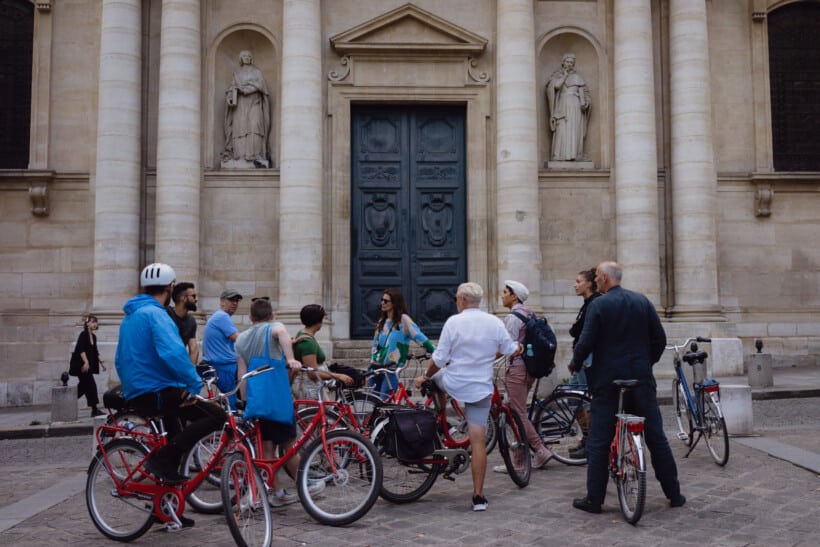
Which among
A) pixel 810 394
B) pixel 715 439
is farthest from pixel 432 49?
pixel 715 439

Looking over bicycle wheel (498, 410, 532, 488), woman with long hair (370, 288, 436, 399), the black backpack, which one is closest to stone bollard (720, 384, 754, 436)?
the black backpack

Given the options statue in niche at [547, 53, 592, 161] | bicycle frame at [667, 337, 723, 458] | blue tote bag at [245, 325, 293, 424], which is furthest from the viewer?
statue in niche at [547, 53, 592, 161]

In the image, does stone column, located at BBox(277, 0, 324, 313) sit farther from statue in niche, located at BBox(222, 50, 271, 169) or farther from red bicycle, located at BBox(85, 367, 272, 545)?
red bicycle, located at BBox(85, 367, 272, 545)

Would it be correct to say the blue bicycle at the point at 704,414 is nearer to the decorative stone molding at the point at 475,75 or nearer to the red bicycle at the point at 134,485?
the red bicycle at the point at 134,485

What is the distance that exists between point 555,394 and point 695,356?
1.69m

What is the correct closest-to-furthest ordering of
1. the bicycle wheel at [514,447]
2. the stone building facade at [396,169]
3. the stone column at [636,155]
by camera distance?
the bicycle wheel at [514,447]
the stone building facade at [396,169]
the stone column at [636,155]

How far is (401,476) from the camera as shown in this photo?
7.68 m

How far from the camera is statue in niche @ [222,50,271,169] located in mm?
17922

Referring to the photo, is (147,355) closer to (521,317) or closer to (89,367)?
(521,317)

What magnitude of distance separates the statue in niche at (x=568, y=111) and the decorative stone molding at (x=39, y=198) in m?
11.0

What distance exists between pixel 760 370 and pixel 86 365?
11.6m

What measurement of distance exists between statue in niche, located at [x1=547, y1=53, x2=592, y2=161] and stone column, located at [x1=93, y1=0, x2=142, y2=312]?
886 cm

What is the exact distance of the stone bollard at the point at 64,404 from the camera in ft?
42.1

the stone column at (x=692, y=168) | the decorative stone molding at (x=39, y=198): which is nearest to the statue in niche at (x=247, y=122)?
the decorative stone molding at (x=39, y=198)
